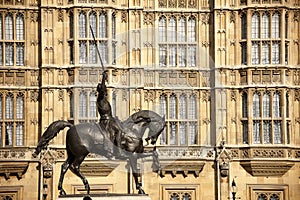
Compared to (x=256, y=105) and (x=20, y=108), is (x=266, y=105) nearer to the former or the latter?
(x=256, y=105)

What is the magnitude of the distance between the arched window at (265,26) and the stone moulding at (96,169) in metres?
9.35

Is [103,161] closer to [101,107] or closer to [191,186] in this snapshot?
[191,186]

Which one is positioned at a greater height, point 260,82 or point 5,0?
point 5,0

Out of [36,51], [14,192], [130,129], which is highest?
[36,51]

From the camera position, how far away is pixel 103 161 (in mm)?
48781

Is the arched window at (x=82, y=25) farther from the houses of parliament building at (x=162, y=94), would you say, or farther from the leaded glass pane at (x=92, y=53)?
the leaded glass pane at (x=92, y=53)

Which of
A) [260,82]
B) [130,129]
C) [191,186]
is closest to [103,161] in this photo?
[191,186]

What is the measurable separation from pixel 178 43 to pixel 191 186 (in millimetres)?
6787

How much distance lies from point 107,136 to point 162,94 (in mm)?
15814

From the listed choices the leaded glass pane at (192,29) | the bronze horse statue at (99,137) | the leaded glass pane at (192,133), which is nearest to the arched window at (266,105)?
the leaded glass pane at (192,133)

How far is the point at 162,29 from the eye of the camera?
5047 cm

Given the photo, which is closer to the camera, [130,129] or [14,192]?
[130,129]

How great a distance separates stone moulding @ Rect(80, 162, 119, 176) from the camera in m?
48.6

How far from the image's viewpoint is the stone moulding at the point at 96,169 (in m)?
48.6
